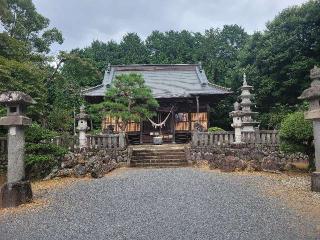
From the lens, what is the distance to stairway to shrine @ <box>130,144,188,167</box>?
54.0ft

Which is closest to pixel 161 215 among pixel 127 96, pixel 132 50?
pixel 127 96

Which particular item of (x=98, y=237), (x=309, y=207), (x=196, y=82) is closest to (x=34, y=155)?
(x=98, y=237)

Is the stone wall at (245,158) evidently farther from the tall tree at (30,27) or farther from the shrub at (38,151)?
the tall tree at (30,27)

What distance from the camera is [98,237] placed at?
562cm

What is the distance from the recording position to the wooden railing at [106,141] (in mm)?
16125

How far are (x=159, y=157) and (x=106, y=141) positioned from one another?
2868 mm

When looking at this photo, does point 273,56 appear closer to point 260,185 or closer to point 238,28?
point 260,185

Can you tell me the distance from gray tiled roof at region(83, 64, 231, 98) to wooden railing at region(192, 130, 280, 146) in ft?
22.9

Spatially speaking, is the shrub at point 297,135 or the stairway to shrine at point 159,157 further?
the stairway to shrine at point 159,157

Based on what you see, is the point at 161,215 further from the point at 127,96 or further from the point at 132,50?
the point at 132,50

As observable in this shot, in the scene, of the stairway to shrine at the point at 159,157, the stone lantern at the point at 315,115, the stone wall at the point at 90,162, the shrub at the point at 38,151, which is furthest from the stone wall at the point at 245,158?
the shrub at the point at 38,151

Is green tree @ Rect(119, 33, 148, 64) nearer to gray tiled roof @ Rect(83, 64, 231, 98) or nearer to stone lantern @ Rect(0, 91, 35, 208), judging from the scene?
gray tiled roof @ Rect(83, 64, 231, 98)

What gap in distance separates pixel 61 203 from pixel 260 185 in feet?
18.8

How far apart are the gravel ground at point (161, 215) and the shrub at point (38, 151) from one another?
5.34 feet
